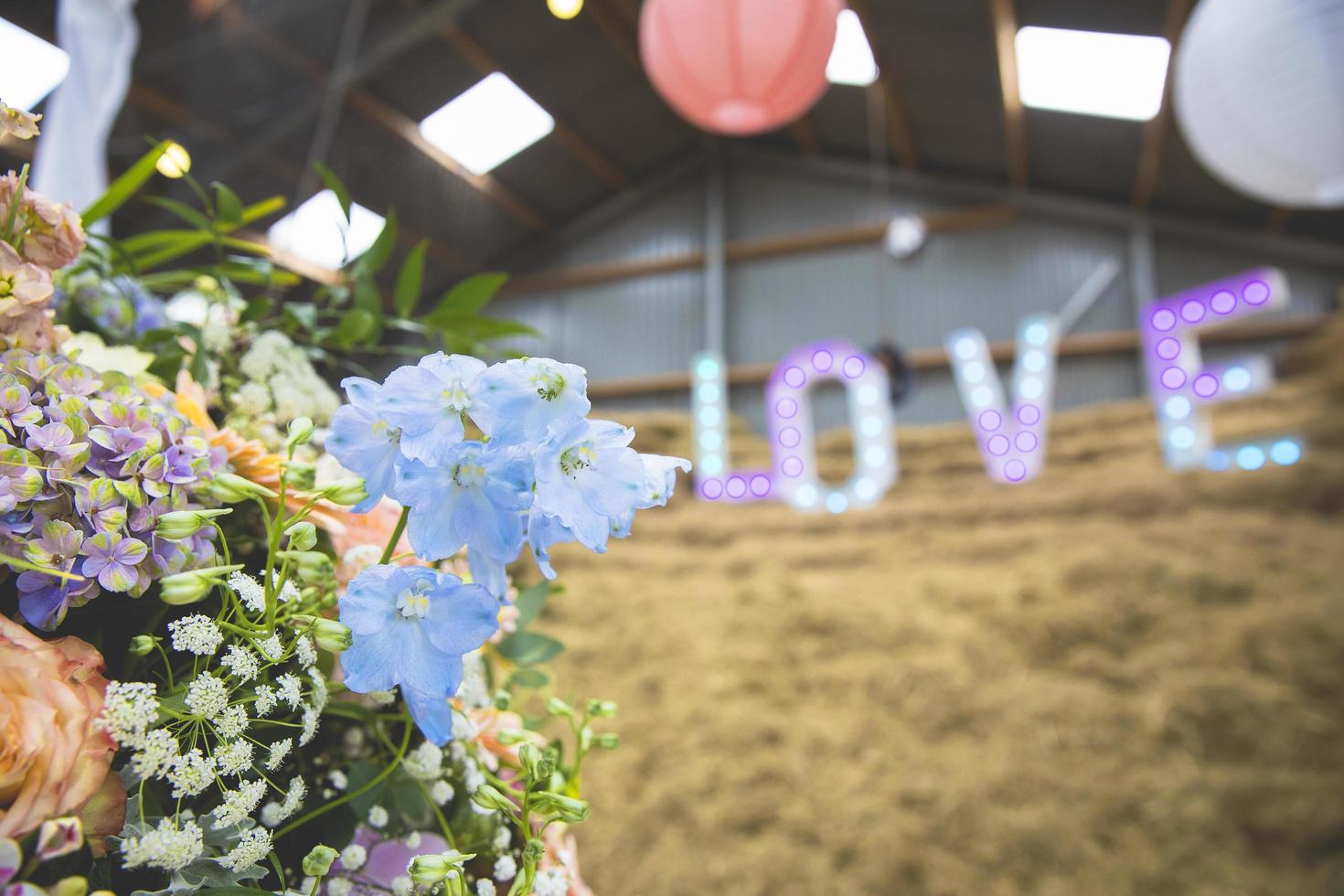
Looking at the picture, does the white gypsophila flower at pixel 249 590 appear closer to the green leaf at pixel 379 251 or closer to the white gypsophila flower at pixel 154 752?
the white gypsophila flower at pixel 154 752

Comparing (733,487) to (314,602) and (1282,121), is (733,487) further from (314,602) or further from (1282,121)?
(314,602)

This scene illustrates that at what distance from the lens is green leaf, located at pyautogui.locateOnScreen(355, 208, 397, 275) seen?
0.53 m

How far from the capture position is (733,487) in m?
5.48

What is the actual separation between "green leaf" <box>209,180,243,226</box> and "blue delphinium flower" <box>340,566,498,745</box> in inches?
12.5

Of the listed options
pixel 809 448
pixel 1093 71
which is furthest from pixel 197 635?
pixel 1093 71

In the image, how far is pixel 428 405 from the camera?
0.99ft

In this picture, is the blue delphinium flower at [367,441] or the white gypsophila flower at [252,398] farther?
the white gypsophila flower at [252,398]

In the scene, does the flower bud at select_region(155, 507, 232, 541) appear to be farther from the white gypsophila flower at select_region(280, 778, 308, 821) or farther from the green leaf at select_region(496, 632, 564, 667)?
the green leaf at select_region(496, 632, 564, 667)

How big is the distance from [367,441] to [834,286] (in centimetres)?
743

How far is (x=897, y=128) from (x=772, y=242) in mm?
1399

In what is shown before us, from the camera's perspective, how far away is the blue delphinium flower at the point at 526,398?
11.6 inches

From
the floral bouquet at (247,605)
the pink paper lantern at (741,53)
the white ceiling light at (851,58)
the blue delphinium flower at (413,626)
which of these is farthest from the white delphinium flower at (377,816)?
the white ceiling light at (851,58)

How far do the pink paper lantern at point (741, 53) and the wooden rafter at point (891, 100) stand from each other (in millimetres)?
3465

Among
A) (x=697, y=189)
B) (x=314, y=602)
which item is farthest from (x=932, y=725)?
(x=697, y=189)
